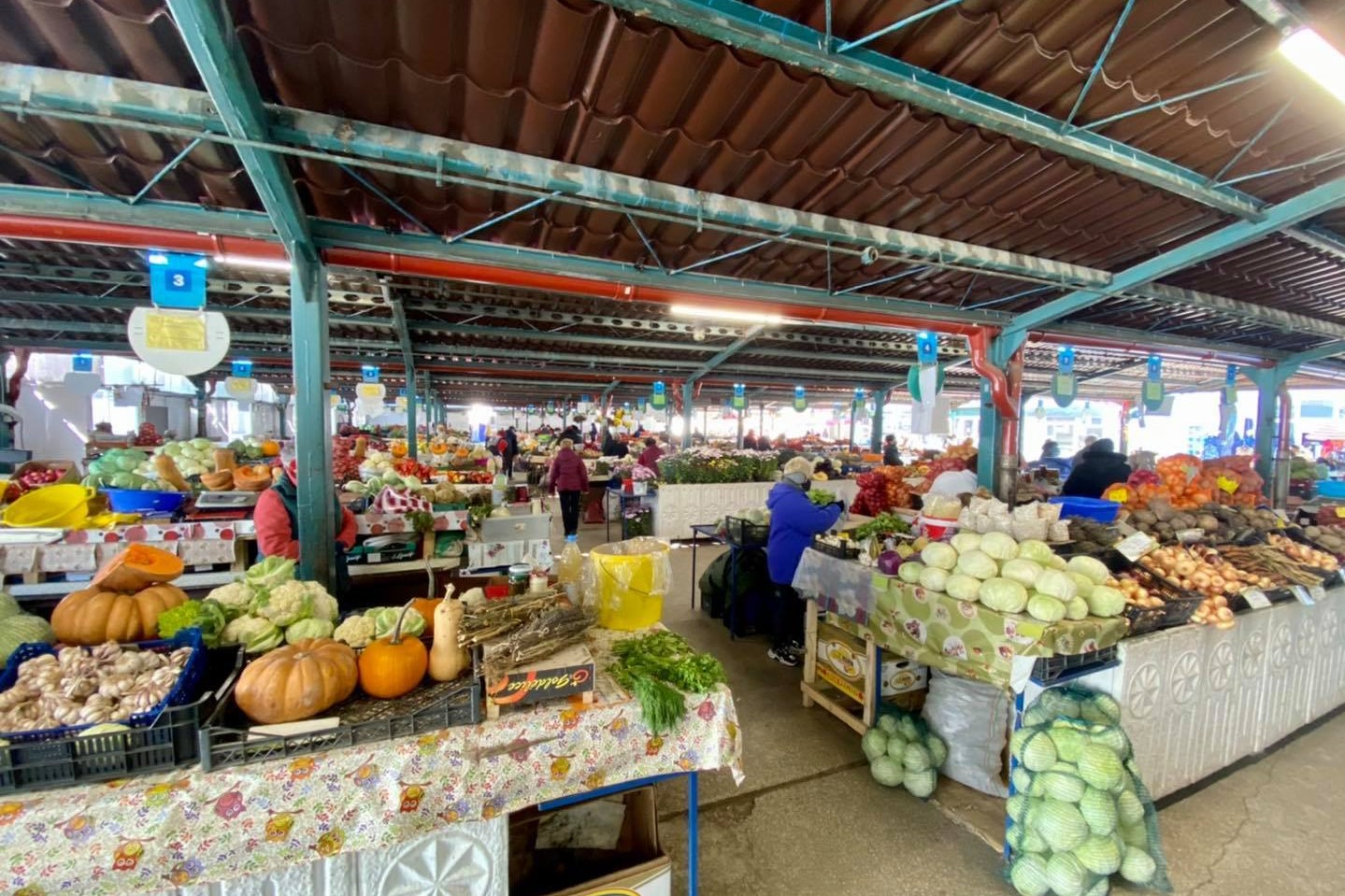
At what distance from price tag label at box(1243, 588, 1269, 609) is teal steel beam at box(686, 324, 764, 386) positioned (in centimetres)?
654

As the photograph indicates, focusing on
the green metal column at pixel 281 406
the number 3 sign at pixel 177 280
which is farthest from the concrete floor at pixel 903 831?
the green metal column at pixel 281 406

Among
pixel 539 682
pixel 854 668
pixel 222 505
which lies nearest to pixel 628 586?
pixel 539 682

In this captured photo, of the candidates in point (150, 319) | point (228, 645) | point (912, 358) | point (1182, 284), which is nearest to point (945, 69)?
point (228, 645)

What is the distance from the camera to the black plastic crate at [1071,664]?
255cm

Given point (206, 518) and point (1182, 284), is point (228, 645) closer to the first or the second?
point (206, 518)

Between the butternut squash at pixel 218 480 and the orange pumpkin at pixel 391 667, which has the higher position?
the butternut squash at pixel 218 480

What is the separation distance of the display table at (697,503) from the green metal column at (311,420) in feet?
19.7

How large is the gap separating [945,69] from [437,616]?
3.50 m

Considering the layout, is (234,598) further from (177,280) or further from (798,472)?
(798,472)

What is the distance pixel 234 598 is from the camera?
2139mm

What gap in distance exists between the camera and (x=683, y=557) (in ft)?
28.9

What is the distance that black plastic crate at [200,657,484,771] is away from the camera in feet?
4.92

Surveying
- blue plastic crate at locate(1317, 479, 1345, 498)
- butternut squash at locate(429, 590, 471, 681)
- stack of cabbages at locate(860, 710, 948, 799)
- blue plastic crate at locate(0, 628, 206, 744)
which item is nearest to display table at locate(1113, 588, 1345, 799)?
stack of cabbages at locate(860, 710, 948, 799)

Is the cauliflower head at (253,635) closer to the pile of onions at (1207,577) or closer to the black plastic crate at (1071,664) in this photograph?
the black plastic crate at (1071,664)
